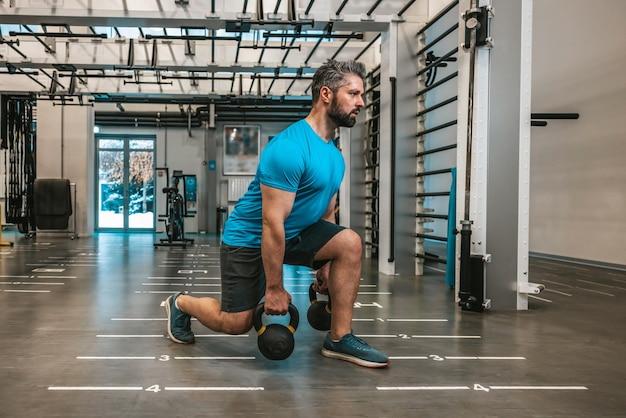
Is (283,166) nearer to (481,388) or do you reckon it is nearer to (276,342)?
(276,342)

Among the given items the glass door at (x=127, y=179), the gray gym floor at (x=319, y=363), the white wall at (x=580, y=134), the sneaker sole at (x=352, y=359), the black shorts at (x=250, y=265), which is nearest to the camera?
the gray gym floor at (x=319, y=363)

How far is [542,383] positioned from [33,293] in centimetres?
369

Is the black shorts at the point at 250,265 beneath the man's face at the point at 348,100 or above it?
beneath

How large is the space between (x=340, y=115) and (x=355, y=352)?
38.2 inches

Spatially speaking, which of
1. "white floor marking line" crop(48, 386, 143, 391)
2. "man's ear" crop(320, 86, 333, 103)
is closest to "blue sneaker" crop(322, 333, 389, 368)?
"white floor marking line" crop(48, 386, 143, 391)

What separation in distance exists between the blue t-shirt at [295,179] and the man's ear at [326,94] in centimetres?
12

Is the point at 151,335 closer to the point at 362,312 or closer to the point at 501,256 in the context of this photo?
the point at 362,312

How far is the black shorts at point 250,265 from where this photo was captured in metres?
2.50

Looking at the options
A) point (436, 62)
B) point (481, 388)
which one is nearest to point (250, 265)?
point (481, 388)

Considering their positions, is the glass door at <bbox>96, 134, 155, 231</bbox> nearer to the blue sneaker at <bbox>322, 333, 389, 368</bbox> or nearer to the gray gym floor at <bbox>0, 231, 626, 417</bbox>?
the gray gym floor at <bbox>0, 231, 626, 417</bbox>

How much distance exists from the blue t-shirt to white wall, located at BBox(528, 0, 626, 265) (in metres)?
5.28

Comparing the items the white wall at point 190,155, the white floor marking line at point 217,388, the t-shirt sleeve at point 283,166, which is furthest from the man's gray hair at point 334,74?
the white wall at point 190,155

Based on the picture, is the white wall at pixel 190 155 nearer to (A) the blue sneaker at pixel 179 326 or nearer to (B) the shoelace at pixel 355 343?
(A) the blue sneaker at pixel 179 326

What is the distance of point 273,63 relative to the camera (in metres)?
8.03
